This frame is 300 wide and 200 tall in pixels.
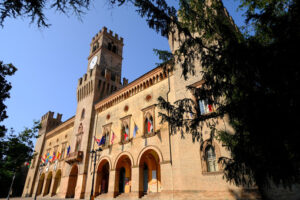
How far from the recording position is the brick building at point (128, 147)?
1237 cm

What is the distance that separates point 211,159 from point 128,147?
29.3 ft

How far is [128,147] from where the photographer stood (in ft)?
60.2

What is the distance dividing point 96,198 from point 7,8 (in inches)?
779

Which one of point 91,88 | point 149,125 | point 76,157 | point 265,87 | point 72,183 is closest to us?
point 265,87

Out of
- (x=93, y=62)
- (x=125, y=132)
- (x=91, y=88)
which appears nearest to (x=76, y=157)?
(x=125, y=132)

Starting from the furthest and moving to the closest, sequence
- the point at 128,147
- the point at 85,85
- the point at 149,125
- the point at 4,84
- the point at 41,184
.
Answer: the point at 41,184 → the point at 85,85 → the point at 128,147 → the point at 149,125 → the point at 4,84

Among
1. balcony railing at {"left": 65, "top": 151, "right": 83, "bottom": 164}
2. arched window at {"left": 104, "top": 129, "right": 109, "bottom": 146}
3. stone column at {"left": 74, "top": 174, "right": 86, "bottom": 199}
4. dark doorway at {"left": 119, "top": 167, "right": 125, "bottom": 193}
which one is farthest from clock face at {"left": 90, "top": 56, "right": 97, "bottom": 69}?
dark doorway at {"left": 119, "top": 167, "right": 125, "bottom": 193}

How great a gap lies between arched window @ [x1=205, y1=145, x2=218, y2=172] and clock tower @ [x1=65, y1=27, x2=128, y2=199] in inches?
632

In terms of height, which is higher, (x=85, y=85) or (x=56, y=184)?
(x=85, y=85)

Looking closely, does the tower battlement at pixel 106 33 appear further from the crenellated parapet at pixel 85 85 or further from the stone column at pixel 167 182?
the stone column at pixel 167 182

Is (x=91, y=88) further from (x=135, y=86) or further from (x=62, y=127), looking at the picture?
(x=62, y=127)

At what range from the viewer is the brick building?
12.4 metres

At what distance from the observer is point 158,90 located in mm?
17688

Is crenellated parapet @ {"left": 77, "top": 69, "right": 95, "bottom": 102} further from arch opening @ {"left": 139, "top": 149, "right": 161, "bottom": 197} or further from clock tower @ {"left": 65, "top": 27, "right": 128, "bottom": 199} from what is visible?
arch opening @ {"left": 139, "top": 149, "right": 161, "bottom": 197}
